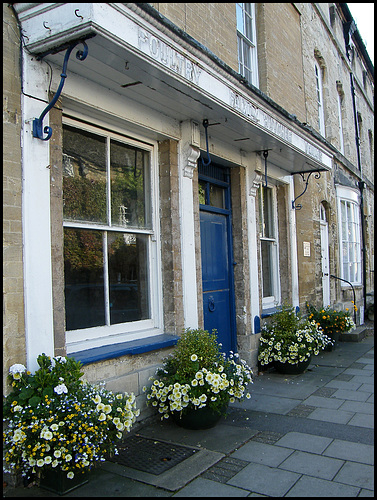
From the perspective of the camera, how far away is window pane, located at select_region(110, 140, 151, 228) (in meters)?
4.75

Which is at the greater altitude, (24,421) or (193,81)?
(193,81)

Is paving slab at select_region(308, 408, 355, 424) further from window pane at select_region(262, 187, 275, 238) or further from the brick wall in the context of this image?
window pane at select_region(262, 187, 275, 238)

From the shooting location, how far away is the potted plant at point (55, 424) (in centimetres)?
297

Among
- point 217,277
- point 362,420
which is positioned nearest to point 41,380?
point 362,420

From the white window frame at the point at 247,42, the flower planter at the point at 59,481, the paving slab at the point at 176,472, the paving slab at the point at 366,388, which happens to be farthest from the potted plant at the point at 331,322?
the flower planter at the point at 59,481

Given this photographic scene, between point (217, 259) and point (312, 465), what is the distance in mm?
3306

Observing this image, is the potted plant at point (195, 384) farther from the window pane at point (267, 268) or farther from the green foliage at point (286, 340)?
the window pane at point (267, 268)

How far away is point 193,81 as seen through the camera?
14.1 feet

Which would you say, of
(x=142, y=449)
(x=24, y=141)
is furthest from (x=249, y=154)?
(x=142, y=449)

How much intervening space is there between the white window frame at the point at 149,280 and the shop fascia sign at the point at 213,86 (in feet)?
3.23

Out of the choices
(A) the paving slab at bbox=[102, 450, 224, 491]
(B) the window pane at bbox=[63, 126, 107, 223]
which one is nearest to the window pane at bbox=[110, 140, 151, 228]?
(B) the window pane at bbox=[63, 126, 107, 223]

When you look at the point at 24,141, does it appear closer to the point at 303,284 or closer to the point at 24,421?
the point at 24,421

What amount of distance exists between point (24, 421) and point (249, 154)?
5.19 m

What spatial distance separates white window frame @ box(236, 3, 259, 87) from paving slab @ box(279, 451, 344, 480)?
5806 millimetres
